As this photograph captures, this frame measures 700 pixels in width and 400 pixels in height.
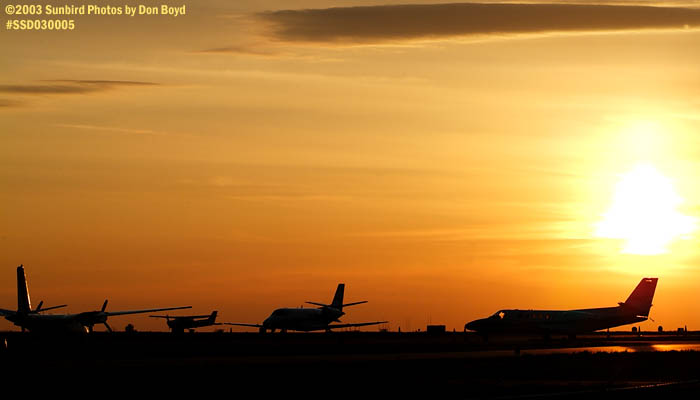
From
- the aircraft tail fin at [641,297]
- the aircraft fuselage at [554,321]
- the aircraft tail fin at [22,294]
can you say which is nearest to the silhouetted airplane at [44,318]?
the aircraft tail fin at [22,294]

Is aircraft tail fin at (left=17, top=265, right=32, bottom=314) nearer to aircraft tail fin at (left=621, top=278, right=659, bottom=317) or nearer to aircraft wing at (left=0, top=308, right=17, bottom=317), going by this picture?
aircraft wing at (left=0, top=308, right=17, bottom=317)

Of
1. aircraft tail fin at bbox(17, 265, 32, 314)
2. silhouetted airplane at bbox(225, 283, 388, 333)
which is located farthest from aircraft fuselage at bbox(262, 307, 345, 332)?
aircraft tail fin at bbox(17, 265, 32, 314)

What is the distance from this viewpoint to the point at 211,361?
2190 inches

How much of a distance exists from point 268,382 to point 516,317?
212ft

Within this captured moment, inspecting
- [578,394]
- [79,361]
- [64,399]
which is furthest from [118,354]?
[578,394]

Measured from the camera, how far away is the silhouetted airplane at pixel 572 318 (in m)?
102

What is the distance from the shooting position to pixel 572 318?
10712cm

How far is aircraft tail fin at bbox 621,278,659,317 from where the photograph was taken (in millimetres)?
110812

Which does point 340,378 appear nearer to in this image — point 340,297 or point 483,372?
point 483,372

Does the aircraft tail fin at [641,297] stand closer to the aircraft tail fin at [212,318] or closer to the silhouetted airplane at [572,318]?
the silhouetted airplane at [572,318]

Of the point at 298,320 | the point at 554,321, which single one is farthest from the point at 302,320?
the point at 554,321

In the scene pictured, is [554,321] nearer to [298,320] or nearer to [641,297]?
[641,297]

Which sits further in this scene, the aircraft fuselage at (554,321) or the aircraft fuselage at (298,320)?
the aircraft fuselage at (298,320)

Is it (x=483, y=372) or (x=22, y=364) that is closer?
(x=483, y=372)
